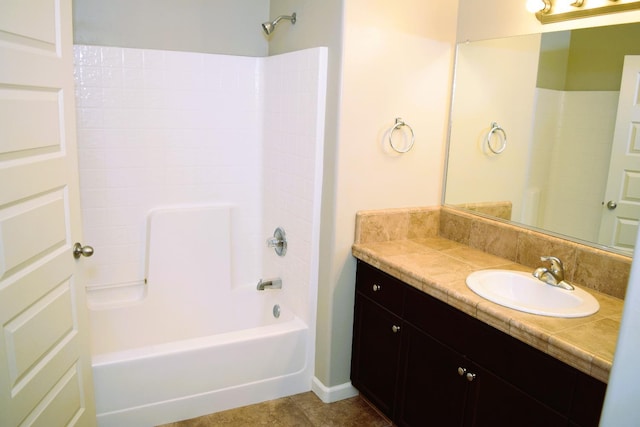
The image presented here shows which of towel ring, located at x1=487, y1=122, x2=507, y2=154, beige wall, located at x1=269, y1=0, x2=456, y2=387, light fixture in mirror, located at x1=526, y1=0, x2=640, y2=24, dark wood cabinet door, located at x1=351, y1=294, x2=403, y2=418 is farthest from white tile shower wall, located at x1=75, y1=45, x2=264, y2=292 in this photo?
light fixture in mirror, located at x1=526, y1=0, x2=640, y2=24

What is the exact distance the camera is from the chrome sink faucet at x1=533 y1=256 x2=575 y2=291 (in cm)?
186

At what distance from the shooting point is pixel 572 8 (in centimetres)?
195

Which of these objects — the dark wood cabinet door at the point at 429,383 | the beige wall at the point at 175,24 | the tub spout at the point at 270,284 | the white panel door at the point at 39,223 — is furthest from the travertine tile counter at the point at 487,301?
the beige wall at the point at 175,24

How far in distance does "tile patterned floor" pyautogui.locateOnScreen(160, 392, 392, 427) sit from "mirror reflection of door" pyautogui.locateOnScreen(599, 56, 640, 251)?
53.2 inches

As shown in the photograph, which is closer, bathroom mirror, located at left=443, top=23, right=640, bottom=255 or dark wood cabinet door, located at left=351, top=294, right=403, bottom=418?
bathroom mirror, located at left=443, top=23, right=640, bottom=255

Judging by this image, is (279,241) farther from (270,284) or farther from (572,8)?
(572,8)

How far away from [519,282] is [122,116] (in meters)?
2.21

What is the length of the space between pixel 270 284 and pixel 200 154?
35.2 inches

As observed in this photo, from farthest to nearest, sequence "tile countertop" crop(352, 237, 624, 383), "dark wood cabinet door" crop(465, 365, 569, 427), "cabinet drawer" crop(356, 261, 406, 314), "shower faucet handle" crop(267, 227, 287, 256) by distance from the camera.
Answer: "shower faucet handle" crop(267, 227, 287, 256)
"cabinet drawer" crop(356, 261, 406, 314)
"dark wood cabinet door" crop(465, 365, 569, 427)
"tile countertop" crop(352, 237, 624, 383)

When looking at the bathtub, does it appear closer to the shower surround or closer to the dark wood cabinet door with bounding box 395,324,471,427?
the shower surround

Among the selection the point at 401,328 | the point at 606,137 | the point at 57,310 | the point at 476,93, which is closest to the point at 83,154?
the point at 57,310

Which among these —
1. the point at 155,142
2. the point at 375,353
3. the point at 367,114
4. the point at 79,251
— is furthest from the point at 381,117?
the point at 79,251

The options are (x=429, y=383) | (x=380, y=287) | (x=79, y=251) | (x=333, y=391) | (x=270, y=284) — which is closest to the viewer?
(x=79, y=251)

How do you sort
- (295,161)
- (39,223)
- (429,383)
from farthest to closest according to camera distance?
1. (295,161)
2. (429,383)
3. (39,223)
